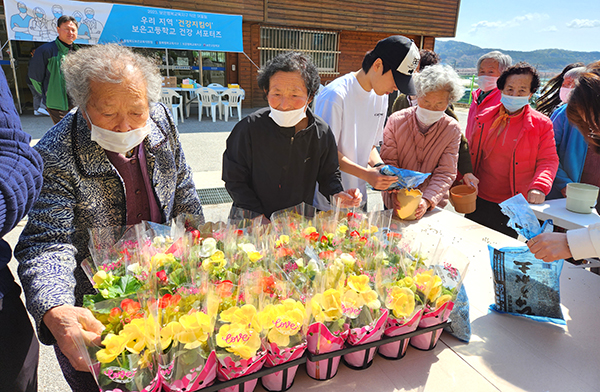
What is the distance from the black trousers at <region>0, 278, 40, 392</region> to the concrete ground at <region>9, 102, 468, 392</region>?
79cm

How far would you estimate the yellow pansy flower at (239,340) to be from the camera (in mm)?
940

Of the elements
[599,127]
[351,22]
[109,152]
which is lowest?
[109,152]

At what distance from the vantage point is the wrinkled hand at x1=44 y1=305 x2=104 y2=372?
997 millimetres

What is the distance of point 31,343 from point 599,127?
2507mm

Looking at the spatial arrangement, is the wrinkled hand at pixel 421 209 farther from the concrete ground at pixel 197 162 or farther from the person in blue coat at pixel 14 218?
the person in blue coat at pixel 14 218

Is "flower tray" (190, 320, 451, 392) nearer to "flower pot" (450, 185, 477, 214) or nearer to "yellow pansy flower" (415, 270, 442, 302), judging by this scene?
"yellow pansy flower" (415, 270, 442, 302)

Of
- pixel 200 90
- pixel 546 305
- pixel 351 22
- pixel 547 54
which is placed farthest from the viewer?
pixel 547 54

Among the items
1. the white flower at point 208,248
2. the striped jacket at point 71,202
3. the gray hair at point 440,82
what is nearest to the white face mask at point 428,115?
the gray hair at point 440,82

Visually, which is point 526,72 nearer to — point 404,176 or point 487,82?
point 487,82

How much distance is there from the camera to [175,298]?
3.51ft

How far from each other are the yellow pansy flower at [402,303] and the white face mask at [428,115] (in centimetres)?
174

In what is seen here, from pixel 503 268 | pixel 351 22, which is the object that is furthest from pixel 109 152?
pixel 351 22

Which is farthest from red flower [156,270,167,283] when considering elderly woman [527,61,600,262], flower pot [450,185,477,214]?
flower pot [450,185,477,214]

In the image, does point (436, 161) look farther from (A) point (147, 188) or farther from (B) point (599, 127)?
(A) point (147, 188)
